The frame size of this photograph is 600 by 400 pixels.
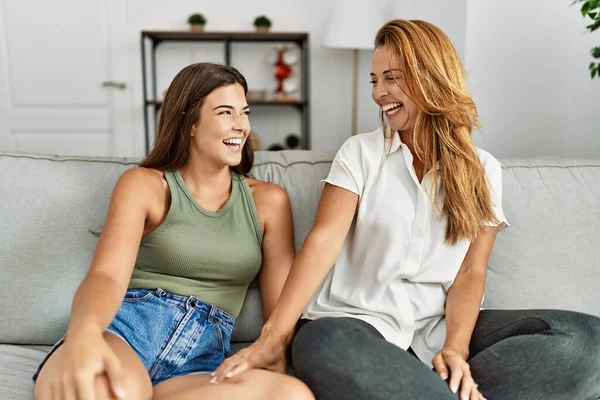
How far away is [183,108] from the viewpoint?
1.37 meters

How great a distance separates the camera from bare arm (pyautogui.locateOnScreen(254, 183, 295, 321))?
4.59 feet

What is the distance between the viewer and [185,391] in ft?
3.45

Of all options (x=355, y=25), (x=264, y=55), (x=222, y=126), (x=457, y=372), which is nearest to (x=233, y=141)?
(x=222, y=126)

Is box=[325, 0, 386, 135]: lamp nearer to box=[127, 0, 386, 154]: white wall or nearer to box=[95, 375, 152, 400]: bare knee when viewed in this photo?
box=[127, 0, 386, 154]: white wall

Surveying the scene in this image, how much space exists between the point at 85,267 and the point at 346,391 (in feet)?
2.46

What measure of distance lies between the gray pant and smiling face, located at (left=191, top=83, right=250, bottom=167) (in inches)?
17.8

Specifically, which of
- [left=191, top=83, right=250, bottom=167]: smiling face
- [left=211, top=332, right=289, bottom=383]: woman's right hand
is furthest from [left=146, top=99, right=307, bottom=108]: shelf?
[left=211, top=332, right=289, bottom=383]: woman's right hand

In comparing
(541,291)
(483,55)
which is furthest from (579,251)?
(483,55)

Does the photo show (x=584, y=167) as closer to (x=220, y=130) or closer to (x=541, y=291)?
(x=541, y=291)

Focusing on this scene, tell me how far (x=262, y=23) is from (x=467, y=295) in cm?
277

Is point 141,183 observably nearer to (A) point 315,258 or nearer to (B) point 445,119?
(A) point 315,258

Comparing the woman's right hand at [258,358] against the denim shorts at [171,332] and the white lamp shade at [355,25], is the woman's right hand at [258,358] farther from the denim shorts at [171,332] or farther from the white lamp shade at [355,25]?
the white lamp shade at [355,25]

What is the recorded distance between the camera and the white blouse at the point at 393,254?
50.5 inches

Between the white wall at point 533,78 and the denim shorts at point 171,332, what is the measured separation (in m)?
2.03
